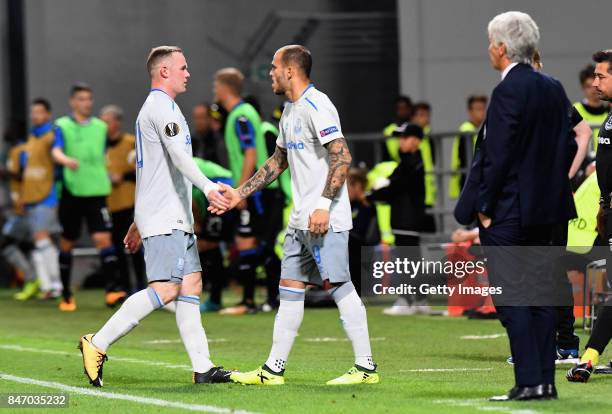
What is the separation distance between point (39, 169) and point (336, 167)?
10482mm

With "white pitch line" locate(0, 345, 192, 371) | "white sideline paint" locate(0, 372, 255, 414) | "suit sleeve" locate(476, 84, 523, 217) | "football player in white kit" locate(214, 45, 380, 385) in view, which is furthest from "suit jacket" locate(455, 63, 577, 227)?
"white pitch line" locate(0, 345, 192, 371)

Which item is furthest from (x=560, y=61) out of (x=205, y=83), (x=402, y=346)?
(x=402, y=346)

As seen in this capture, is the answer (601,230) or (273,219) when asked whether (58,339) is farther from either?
(601,230)

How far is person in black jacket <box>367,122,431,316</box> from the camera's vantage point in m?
15.1

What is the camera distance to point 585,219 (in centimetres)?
1113

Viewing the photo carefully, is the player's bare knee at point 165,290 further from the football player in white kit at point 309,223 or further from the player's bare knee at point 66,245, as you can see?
the player's bare knee at point 66,245

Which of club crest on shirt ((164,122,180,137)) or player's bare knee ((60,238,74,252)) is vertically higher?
club crest on shirt ((164,122,180,137))

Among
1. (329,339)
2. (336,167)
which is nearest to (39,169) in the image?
(329,339)

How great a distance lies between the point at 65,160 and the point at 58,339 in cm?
395

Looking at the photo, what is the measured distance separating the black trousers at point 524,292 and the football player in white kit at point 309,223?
4.65 feet

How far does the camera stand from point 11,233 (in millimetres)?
20781

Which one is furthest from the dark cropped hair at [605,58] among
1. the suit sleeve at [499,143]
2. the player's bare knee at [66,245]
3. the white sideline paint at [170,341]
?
the player's bare knee at [66,245]

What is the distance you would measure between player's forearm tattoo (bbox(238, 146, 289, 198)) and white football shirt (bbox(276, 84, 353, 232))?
0.83 ft

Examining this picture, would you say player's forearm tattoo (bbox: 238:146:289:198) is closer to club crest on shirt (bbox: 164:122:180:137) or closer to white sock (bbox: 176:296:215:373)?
club crest on shirt (bbox: 164:122:180:137)
